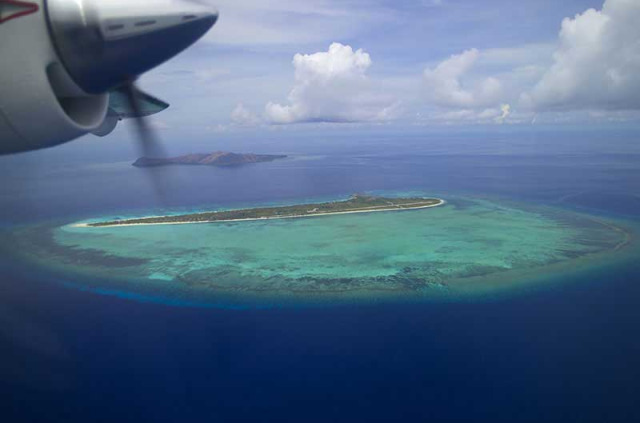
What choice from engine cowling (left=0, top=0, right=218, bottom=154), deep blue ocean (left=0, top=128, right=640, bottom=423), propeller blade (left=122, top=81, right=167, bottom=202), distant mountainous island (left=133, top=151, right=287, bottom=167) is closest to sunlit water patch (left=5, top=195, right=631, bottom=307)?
deep blue ocean (left=0, top=128, right=640, bottom=423)

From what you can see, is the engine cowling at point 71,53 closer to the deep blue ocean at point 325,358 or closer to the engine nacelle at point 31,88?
the engine nacelle at point 31,88

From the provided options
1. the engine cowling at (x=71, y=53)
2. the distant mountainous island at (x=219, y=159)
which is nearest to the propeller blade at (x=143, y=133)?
the engine cowling at (x=71, y=53)

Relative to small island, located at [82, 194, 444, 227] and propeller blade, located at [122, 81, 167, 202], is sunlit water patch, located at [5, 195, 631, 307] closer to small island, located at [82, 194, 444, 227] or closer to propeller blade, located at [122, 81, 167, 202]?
small island, located at [82, 194, 444, 227]

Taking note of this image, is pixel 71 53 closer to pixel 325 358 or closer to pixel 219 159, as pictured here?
pixel 325 358

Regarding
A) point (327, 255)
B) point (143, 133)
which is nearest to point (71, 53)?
point (143, 133)

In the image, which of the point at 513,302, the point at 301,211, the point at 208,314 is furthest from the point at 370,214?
the point at 208,314

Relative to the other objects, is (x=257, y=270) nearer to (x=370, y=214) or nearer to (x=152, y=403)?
(x=152, y=403)
